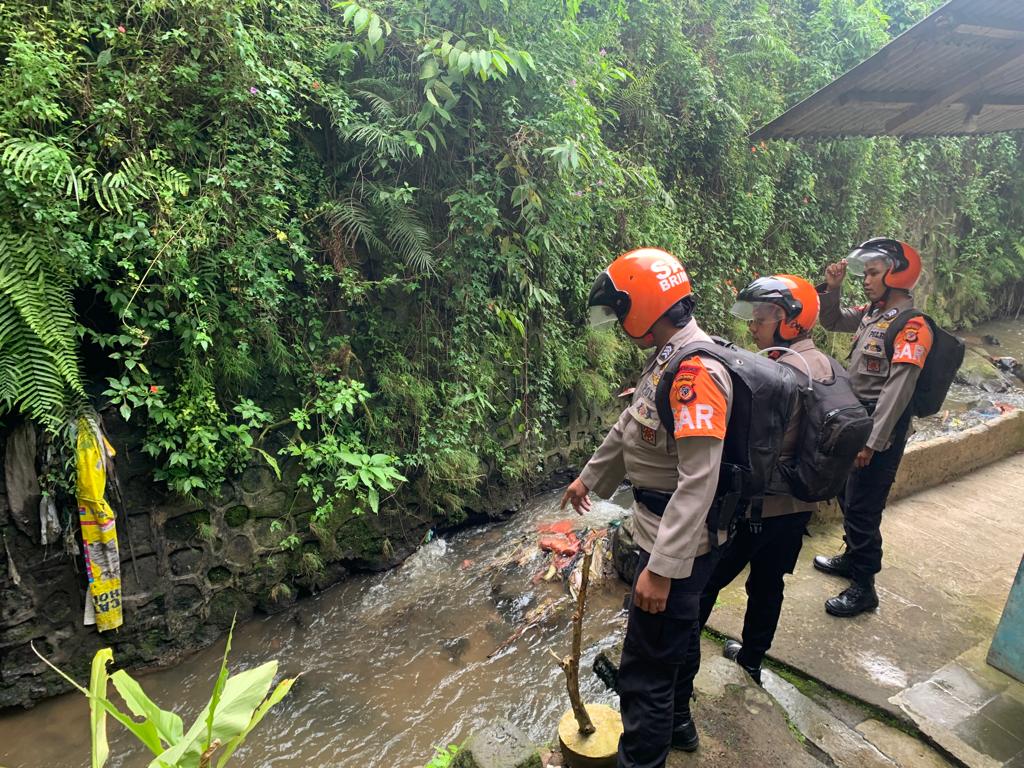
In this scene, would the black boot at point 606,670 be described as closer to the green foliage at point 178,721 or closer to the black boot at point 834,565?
the green foliage at point 178,721

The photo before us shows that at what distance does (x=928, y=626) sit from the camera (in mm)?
3402

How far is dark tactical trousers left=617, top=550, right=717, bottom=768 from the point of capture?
78.7 inches

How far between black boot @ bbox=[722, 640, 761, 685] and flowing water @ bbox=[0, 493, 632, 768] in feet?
2.66

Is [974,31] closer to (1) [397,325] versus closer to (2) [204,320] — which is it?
(1) [397,325]

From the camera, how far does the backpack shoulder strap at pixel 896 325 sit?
3.24 meters

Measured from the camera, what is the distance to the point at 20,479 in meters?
3.44

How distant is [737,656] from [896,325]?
6.97ft

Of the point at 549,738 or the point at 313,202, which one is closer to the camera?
the point at 549,738

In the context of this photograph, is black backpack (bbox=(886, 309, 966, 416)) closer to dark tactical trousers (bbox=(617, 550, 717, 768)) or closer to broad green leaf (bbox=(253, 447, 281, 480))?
dark tactical trousers (bbox=(617, 550, 717, 768))

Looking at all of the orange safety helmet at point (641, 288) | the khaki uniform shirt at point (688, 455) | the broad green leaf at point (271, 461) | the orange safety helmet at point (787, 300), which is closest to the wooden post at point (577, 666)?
the khaki uniform shirt at point (688, 455)

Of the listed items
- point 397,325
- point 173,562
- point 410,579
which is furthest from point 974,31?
point 173,562

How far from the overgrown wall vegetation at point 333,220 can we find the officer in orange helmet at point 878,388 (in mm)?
2703

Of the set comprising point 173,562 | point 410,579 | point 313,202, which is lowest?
point 410,579

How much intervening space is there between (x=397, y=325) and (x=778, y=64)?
7.80 metres
